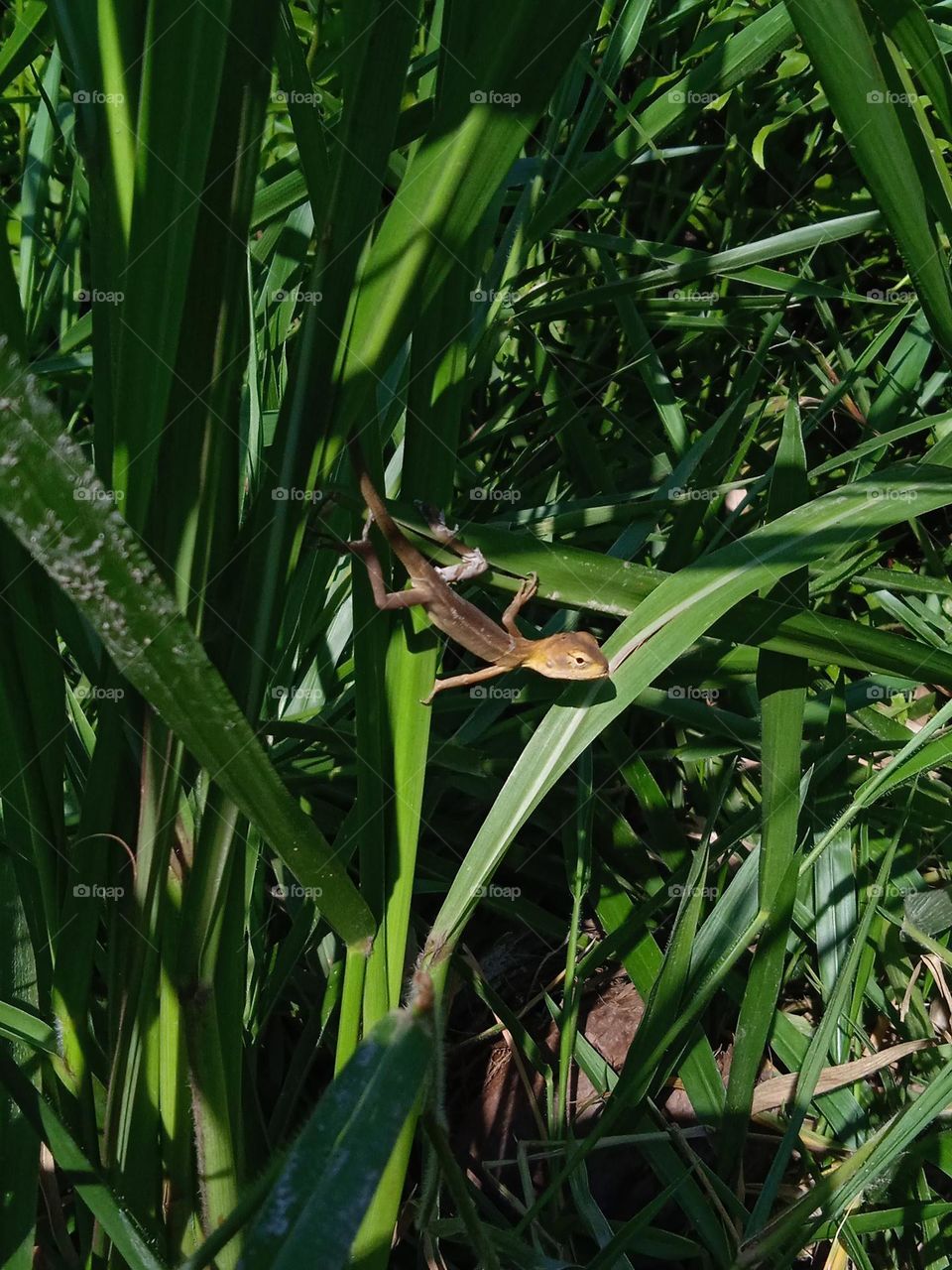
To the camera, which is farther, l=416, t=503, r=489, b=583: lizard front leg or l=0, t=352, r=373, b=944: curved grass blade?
l=416, t=503, r=489, b=583: lizard front leg

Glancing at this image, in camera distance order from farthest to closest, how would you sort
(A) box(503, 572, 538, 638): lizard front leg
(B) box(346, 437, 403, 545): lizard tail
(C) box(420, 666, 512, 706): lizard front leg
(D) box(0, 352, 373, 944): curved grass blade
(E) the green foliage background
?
(C) box(420, 666, 512, 706): lizard front leg < (A) box(503, 572, 538, 638): lizard front leg < (B) box(346, 437, 403, 545): lizard tail < (E) the green foliage background < (D) box(0, 352, 373, 944): curved grass blade

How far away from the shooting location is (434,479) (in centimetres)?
105

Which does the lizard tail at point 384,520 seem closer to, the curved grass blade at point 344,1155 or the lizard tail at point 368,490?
the lizard tail at point 368,490

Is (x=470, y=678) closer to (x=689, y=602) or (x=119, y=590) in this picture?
(x=689, y=602)

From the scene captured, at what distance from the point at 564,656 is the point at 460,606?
0.73 ft

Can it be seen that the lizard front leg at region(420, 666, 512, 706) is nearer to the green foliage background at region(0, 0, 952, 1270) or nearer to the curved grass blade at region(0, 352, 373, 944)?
the green foliage background at region(0, 0, 952, 1270)

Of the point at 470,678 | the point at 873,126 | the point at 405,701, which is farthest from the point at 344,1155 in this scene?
the point at 470,678

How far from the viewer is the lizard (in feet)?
3.52

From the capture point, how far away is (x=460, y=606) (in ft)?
4.95

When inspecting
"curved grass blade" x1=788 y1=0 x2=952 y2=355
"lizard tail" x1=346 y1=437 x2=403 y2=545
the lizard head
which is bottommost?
the lizard head

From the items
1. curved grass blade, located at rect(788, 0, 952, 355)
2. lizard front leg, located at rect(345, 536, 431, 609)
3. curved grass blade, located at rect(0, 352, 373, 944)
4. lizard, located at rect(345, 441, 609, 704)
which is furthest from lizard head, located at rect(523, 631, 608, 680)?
curved grass blade, located at rect(0, 352, 373, 944)

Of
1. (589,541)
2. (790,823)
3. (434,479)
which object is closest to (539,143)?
(589,541)

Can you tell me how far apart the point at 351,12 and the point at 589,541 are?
4.45 feet

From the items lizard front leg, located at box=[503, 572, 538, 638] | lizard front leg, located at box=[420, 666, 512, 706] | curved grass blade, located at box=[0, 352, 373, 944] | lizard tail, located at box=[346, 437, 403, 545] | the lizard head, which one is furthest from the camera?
lizard front leg, located at box=[420, 666, 512, 706]
